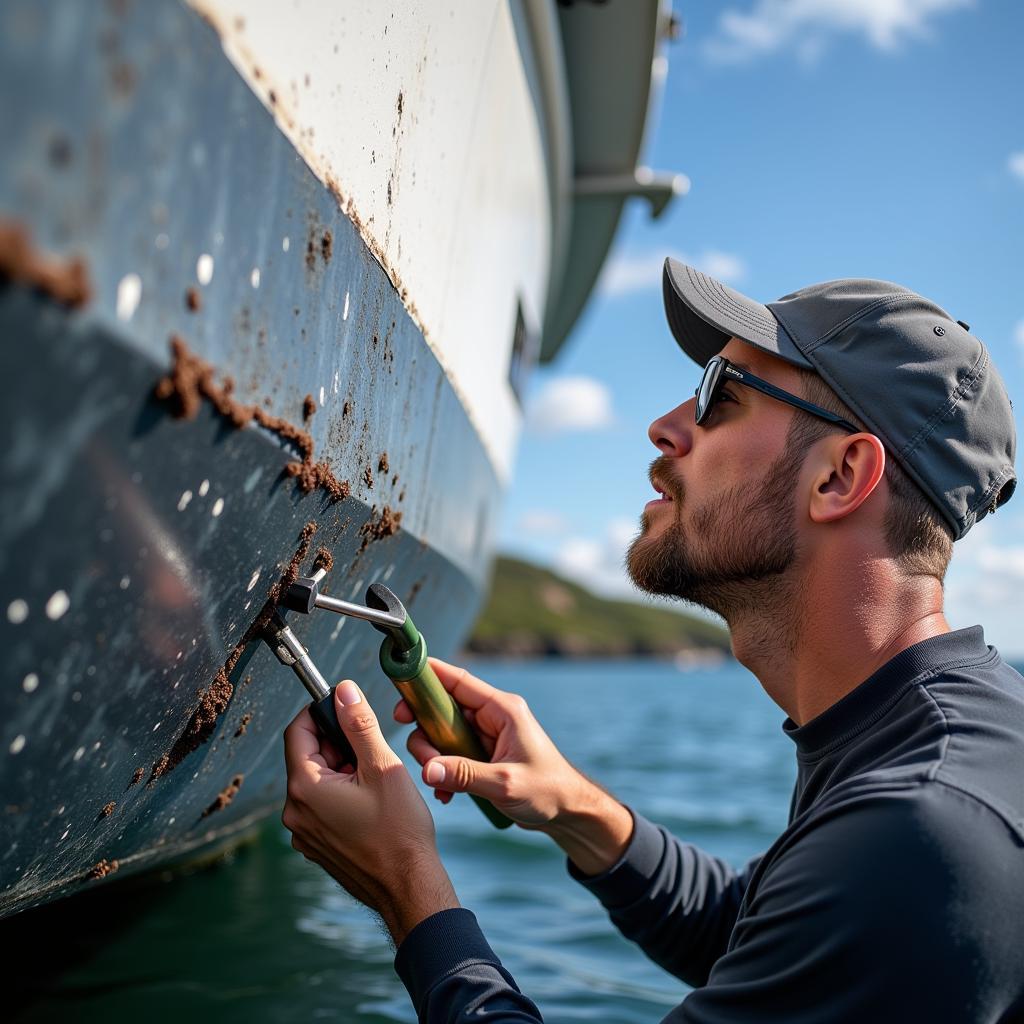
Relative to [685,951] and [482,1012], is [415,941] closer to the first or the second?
[482,1012]

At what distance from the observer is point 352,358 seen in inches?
65.9

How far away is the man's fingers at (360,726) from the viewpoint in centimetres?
161

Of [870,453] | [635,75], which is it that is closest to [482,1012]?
[870,453]

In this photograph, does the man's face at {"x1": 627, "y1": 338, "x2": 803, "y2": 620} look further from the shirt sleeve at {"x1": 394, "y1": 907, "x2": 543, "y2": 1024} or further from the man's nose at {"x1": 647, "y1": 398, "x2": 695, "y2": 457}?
the shirt sleeve at {"x1": 394, "y1": 907, "x2": 543, "y2": 1024}

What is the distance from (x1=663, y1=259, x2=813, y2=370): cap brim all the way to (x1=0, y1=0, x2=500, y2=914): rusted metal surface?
0.63 meters

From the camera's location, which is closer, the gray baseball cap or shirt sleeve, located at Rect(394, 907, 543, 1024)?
shirt sleeve, located at Rect(394, 907, 543, 1024)

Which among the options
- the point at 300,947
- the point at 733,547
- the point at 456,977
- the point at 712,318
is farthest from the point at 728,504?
the point at 300,947

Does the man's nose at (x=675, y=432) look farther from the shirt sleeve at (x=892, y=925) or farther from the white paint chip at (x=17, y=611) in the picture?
the white paint chip at (x=17, y=611)

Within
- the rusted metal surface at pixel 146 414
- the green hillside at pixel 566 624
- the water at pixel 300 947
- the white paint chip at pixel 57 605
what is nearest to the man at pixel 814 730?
the rusted metal surface at pixel 146 414

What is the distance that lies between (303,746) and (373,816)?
0.16 m

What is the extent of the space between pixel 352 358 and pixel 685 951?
5.42 ft

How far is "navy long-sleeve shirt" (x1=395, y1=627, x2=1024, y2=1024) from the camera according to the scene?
131cm

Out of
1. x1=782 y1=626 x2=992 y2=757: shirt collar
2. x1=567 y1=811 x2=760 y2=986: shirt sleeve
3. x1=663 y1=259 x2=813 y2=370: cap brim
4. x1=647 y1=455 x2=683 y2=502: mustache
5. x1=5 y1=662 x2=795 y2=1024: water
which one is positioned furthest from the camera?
x1=5 y1=662 x2=795 y2=1024: water

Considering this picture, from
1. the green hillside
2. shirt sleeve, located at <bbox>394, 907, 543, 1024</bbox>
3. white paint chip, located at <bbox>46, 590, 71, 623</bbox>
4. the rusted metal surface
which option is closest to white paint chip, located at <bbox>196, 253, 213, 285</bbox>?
the rusted metal surface
